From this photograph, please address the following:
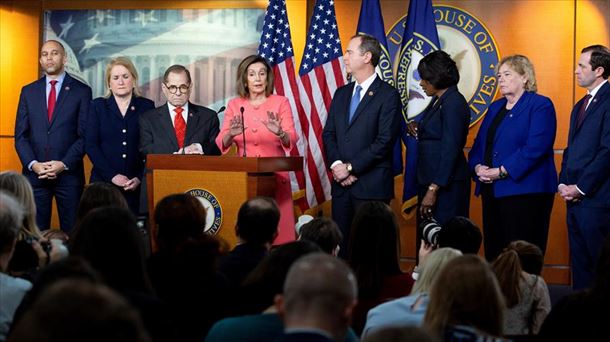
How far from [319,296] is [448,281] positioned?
643mm

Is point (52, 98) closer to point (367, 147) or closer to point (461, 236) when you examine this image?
point (367, 147)

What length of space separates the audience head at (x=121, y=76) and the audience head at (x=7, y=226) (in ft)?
11.7

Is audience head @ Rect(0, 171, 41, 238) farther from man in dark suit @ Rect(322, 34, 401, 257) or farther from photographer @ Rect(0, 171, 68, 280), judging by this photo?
man in dark suit @ Rect(322, 34, 401, 257)

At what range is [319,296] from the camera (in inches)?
86.8

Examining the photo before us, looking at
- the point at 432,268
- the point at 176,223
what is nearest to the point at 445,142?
the point at 176,223

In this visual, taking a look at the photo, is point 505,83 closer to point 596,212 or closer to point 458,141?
point 458,141

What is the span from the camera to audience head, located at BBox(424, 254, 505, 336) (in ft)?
8.89

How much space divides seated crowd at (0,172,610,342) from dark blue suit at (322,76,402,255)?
1780mm

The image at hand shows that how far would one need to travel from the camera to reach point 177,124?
6715 mm

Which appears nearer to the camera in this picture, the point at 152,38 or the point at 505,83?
the point at 505,83

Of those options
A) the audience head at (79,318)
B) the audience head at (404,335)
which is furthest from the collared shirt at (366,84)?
the audience head at (79,318)

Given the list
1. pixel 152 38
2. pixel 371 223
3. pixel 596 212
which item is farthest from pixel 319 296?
pixel 152 38

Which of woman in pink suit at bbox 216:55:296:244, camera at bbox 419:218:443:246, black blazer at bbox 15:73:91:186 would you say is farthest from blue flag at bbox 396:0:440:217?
camera at bbox 419:218:443:246

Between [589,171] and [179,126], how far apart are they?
256 centimetres
